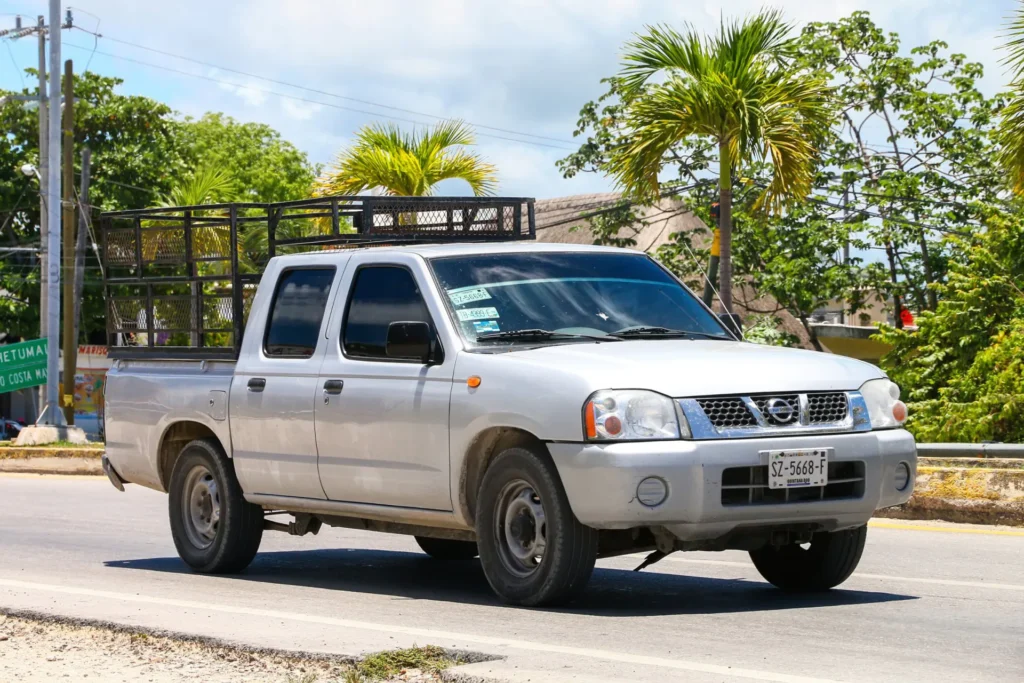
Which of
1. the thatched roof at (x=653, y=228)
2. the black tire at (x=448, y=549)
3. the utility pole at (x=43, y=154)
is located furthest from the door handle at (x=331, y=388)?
the utility pole at (x=43, y=154)

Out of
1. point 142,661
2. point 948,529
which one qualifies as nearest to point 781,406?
point 142,661

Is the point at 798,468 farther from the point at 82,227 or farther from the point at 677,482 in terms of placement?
the point at 82,227

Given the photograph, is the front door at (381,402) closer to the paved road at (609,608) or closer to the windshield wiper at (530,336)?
the windshield wiper at (530,336)

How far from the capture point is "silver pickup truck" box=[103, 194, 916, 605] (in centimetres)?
726

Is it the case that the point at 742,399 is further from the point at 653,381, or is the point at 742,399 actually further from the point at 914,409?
the point at 914,409

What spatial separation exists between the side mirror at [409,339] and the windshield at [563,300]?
210 millimetres

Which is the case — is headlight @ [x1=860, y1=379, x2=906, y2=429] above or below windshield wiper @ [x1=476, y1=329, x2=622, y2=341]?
below

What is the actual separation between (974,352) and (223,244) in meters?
12.6

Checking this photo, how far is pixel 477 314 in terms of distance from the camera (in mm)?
8312

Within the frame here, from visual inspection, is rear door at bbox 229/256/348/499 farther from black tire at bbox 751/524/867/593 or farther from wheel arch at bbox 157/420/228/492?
black tire at bbox 751/524/867/593

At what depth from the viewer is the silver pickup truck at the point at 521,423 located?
726 centimetres

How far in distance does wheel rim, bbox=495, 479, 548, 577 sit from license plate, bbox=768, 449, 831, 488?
1.09 meters

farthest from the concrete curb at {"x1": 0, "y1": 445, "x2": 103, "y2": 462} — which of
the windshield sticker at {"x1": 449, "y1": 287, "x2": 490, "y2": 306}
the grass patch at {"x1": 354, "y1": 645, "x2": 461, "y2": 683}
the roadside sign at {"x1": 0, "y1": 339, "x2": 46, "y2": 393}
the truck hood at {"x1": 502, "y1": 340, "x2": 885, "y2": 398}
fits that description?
the grass patch at {"x1": 354, "y1": 645, "x2": 461, "y2": 683}

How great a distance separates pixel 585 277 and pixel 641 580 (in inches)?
72.7
